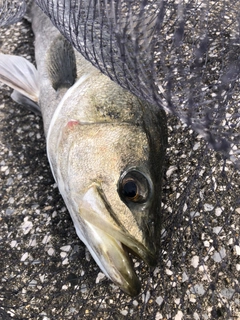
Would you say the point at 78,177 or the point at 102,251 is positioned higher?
the point at 78,177

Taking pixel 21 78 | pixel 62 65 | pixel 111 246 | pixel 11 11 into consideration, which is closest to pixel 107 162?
pixel 111 246

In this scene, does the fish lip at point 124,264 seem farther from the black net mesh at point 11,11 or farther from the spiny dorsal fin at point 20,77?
the black net mesh at point 11,11

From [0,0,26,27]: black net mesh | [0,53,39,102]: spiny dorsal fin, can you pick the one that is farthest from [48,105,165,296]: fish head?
[0,0,26,27]: black net mesh

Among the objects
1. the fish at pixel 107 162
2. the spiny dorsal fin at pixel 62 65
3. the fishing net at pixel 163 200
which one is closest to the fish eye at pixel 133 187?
the fish at pixel 107 162

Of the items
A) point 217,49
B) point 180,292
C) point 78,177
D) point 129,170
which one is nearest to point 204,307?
point 180,292

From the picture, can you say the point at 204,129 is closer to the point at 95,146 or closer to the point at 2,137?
the point at 95,146

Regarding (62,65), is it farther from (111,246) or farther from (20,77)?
(111,246)

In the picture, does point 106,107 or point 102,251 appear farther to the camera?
point 106,107
